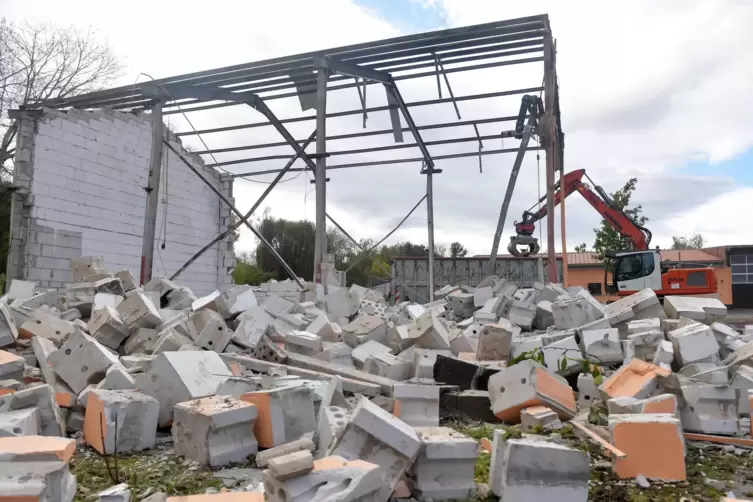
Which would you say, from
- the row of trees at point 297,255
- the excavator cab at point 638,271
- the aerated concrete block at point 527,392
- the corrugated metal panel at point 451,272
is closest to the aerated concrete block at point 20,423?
the aerated concrete block at point 527,392

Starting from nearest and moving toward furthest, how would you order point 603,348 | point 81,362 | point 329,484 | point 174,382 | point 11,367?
point 329,484, point 174,382, point 11,367, point 81,362, point 603,348

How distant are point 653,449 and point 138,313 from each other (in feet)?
18.5

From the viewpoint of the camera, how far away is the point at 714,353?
5961 millimetres

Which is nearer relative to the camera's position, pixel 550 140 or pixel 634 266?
pixel 550 140

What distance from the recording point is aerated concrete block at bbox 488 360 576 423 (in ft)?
14.9

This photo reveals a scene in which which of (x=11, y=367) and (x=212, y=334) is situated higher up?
(x=212, y=334)

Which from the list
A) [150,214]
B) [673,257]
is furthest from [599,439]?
[673,257]

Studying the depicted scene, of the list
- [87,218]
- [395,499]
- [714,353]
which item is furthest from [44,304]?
[714,353]

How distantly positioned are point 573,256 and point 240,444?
38.8 m

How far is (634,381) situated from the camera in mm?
4656

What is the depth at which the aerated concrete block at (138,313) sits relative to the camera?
22.3ft

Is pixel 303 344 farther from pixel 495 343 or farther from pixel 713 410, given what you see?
pixel 713 410

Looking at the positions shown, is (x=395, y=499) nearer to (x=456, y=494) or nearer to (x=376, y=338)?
(x=456, y=494)

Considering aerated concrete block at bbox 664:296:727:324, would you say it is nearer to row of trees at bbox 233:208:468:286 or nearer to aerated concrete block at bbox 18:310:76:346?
aerated concrete block at bbox 18:310:76:346
